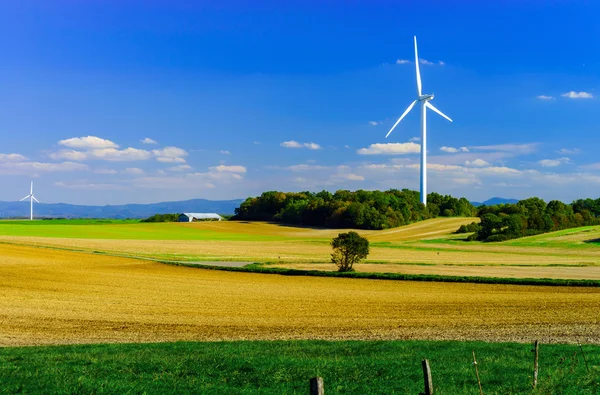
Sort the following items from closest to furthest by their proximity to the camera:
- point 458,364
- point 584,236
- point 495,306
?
point 458,364
point 495,306
point 584,236

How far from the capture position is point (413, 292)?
35344mm

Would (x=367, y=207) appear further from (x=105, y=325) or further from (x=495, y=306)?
(x=105, y=325)

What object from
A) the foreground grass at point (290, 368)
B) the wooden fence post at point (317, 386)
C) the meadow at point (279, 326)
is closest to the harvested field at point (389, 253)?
the meadow at point (279, 326)

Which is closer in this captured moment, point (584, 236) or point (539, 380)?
point (539, 380)

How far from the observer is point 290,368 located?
13094mm

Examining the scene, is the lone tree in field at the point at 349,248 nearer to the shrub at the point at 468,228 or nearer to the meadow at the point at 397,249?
the meadow at the point at 397,249

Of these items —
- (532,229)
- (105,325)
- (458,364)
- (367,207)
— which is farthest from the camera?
(367,207)

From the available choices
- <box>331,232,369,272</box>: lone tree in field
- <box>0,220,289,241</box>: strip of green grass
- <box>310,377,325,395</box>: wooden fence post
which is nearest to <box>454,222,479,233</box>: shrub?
<box>0,220,289,241</box>: strip of green grass

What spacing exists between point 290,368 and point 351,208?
4321 inches

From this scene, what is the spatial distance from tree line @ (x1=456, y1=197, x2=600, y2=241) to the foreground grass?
76.4m

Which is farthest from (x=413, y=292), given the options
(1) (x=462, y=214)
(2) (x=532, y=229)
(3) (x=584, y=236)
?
(1) (x=462, y=214)

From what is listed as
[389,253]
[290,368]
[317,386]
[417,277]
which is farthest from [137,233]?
[317,386]

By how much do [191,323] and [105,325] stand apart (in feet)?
11.5

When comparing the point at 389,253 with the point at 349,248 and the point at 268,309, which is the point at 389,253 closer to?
the point at 349,248
